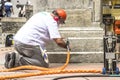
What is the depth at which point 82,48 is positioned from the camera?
345 inches

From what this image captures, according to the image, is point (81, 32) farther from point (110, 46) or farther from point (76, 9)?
point (110, 46)

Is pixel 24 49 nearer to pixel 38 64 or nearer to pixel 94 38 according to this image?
pixel 38 64

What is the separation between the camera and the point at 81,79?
6.29 m

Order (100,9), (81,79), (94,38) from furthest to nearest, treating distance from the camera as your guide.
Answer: (100,9)
(94,38)
(81,79)

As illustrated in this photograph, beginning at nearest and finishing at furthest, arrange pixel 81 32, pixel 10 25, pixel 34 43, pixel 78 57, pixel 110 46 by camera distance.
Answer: pixel 110 46 < pixel 34 43 < pixel 78 57 < pixel 81 32 < pixel 10 25

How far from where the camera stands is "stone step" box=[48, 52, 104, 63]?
28.4 feet

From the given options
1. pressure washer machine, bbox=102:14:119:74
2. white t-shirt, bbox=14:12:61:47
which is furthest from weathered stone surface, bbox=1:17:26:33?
pressure washer machine, bbox=102:14:119:74

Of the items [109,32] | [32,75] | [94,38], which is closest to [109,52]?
[109,32]

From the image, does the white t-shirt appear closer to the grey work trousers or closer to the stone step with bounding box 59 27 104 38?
the grey work trousers

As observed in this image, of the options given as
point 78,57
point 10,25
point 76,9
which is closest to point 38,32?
point 78,57

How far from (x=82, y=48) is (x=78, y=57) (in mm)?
207

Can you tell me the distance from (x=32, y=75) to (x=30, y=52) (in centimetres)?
135

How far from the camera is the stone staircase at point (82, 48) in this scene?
867 cm

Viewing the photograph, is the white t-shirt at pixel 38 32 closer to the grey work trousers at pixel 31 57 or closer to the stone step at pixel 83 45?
the grey work trousers at pixel 31 57
